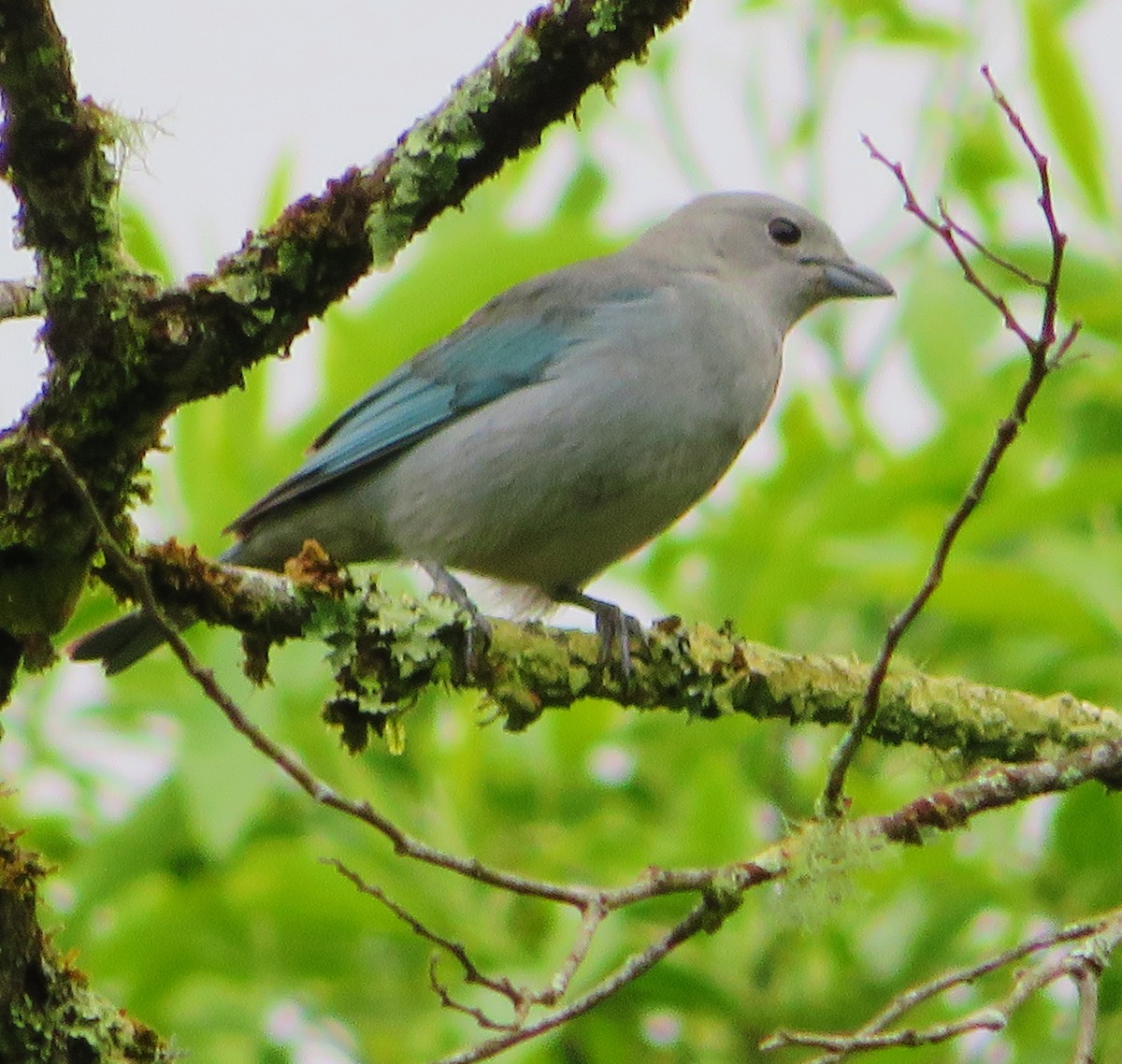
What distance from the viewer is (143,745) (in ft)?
19.0

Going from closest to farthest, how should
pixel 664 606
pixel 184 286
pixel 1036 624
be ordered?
pixel 184 286 < pixel 1036 624 < pixel 664 606

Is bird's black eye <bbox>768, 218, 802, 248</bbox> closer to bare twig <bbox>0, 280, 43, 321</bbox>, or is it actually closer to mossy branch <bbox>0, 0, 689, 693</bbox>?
mossy branch <bbox>0, 0, 689, 693</bbox>

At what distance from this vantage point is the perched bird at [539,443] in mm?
5121

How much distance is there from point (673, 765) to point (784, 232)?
1990 millimetres

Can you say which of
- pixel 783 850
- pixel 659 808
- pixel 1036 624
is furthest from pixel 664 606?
pixel 783 850

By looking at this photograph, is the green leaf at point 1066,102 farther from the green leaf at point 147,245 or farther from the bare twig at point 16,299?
the bare twig at point 16,299

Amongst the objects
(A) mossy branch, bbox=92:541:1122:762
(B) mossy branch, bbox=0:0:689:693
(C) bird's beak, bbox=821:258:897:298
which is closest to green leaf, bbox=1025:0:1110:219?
(C) bird's beak, bbox=821:258:897:298

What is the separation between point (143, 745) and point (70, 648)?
99 centimetres

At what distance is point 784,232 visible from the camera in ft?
21.7

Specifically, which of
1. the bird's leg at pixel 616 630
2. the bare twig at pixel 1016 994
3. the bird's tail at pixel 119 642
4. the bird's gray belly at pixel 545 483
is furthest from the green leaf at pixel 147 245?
the bare twig at pixel 1016 994

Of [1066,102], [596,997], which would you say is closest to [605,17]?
[596,997]

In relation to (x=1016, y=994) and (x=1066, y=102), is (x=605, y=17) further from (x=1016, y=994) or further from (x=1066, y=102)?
(x=1066, y=102)

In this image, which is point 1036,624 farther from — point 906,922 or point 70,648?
point 70,648

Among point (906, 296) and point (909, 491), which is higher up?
point (906, 296)
